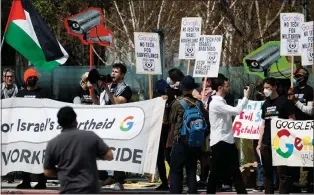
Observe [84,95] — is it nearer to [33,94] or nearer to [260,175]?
[33,94]

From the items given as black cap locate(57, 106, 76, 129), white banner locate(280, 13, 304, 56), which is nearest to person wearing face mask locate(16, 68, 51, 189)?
white banner locate(280, 13, 304, 56)

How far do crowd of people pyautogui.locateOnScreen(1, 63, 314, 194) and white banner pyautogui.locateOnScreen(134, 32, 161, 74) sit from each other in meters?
1.03

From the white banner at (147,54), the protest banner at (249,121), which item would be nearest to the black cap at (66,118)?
the white banner at (147,54)

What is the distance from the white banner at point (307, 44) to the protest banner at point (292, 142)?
230 centimetres

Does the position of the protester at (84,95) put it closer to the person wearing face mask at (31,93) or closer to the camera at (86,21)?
the person wearing face mask at (31,93)

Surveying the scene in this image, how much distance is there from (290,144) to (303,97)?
59.4 inches

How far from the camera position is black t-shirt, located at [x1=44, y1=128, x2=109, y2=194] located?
36.1 feet

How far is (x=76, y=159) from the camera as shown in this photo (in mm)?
10977

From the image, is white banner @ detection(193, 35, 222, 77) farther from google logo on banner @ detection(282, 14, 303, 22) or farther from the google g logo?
the google g logo

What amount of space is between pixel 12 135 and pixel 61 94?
7.58 meters

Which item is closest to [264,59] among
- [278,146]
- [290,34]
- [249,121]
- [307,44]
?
[249,121]

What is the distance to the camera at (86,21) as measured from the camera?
20.1 metres

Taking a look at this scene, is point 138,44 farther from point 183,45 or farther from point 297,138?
point 297,138

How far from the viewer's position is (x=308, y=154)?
1590cm
